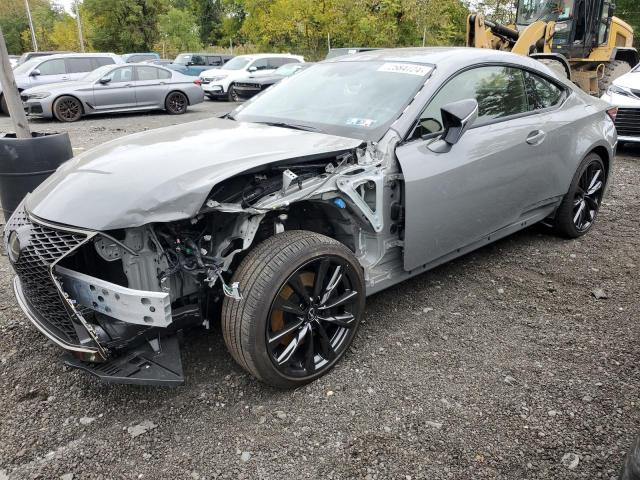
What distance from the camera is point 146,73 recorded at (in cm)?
1419

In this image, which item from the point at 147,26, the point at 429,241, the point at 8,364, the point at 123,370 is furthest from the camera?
the point at 147,26

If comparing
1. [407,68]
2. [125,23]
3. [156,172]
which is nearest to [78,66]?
[407,68]

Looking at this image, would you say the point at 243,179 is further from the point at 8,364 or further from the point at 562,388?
the point at 562,388

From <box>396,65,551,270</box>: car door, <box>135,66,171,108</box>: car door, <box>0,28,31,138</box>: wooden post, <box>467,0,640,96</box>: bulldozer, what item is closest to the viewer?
<box>396,65,551,270</box>: car door

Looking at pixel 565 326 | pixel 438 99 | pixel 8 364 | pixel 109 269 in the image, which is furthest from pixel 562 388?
pixel 8 364

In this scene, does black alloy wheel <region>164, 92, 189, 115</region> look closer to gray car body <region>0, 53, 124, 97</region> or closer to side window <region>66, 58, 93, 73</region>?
gray car body <region>0, 53, 124, 97</region>

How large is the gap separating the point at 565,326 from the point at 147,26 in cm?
4588

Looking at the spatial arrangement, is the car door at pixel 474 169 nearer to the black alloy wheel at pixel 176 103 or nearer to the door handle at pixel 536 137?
the door handle at pixel 536 137

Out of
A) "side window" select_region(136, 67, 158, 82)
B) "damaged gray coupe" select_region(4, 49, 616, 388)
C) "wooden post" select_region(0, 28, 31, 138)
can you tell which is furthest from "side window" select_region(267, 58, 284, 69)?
"damaged gray coupe" select_region(4, 49, 616, 388)

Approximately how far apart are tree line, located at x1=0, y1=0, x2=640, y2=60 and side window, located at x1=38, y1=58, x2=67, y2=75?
12223 millimetres

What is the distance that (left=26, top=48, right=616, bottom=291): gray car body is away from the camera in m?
2.33

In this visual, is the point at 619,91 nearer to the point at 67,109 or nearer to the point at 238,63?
the point at 67,109

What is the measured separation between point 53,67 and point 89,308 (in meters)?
14.8

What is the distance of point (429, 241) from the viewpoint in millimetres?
3205
